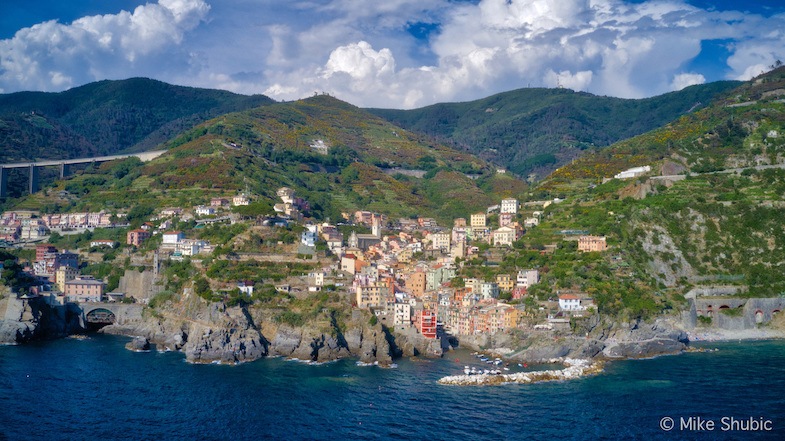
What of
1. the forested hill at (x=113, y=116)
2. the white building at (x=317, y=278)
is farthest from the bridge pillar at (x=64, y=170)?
the white building at (x=317, y=278)

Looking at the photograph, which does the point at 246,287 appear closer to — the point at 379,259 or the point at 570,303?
the point at 379,259

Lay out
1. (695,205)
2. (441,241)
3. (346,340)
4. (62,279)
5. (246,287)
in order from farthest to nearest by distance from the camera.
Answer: (441,241), (695,205), (62,279), (246,287), (346,340)

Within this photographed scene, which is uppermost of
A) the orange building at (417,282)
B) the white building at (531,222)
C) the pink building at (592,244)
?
the white building at (531,222)

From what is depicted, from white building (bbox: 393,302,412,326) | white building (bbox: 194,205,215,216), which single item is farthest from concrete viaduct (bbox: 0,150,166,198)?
white building (bbox: 393,302,412,326)

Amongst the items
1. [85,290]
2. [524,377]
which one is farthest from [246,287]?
[524,377]

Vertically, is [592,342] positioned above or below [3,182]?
below

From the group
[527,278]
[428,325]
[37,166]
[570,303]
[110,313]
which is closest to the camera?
[428,325]

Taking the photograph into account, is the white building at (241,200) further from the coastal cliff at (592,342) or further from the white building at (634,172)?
the white building at (634,172)

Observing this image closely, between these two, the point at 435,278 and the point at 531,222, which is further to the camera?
the point at 531,222
